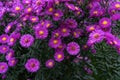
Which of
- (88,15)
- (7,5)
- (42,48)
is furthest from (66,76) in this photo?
(7,5)

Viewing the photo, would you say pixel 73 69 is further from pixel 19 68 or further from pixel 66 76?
pixel 19 68

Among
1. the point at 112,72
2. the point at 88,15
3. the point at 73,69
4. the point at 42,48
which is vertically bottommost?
the point at 112,72

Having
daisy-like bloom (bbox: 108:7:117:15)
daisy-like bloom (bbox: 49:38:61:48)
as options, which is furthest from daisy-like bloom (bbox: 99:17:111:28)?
daisy-like bloom (bbox: 49:38:61:48)

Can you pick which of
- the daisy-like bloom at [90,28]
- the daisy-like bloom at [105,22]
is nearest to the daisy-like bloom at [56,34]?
the daisy-like bloom at [90,28]

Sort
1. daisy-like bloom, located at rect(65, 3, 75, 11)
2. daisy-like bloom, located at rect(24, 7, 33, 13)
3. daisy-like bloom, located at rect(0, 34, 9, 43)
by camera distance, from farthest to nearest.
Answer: daisy-like bloom, located at rect(0, 34, 9, 43) → daisy-like bloom, located at rect(24, 7, 33, 13) → daisy-like bloom, located at rect(65, 3, 75, 11)

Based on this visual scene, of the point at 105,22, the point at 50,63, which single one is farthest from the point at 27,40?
the point at 105,22

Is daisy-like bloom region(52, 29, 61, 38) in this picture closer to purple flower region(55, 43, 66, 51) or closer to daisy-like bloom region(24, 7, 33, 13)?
purple flower region(55, 43, 66, 51)

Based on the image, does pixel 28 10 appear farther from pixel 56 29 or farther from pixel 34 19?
pixel 56 29
